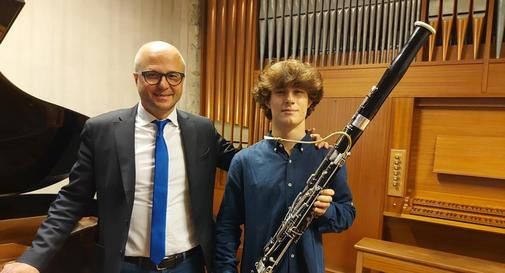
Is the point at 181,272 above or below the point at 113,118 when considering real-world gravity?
below

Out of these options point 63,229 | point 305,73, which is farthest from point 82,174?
point 305,73

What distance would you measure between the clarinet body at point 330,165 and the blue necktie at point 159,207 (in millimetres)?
337

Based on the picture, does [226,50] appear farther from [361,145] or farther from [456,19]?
[456,19]

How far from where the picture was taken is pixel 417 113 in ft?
8.98

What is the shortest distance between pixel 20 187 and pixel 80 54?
50.1 inches

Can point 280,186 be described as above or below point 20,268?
above

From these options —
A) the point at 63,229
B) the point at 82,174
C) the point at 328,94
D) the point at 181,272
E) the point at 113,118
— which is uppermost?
the point at 328,94

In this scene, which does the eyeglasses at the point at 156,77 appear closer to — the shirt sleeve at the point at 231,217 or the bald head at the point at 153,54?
the bald head at the point at 153,54

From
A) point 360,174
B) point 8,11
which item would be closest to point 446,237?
point 360,174

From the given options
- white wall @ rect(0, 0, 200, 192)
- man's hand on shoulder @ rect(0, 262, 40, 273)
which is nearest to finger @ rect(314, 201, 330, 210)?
man's hand on shoulder @ rect(0, 262, 40, 273)

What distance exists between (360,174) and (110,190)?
202 centimetres

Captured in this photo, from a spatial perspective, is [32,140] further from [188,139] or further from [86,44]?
[86,44]

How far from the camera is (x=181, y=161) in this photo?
136cm

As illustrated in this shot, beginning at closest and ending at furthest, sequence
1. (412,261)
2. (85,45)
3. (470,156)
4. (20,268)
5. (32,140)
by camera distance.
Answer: (20,268) < (32,140) < (412,261) < (470,156) < (85,45)
